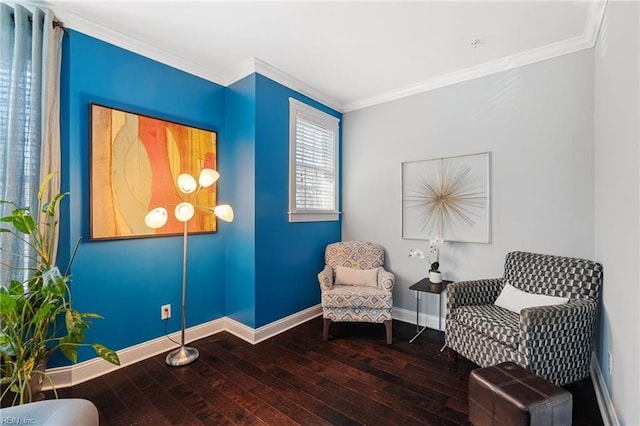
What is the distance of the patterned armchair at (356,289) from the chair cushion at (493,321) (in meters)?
0.69

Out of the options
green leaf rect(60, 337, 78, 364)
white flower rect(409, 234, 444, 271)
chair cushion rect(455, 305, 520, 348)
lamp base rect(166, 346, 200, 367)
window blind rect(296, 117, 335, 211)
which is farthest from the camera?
window blind rect(296, 117, 335, 211)

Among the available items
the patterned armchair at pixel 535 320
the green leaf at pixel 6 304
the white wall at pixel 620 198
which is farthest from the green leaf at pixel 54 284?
the white wall at pixel 620 198

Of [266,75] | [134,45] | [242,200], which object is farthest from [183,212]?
[266,75]

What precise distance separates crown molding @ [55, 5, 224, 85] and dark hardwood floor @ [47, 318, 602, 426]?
102 inches

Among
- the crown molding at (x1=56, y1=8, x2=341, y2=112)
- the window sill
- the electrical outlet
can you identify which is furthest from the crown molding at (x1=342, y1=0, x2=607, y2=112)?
the electrical outlet

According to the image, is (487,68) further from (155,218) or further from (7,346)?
(7,346)

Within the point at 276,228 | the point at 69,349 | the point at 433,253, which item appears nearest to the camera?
the point at 69,349

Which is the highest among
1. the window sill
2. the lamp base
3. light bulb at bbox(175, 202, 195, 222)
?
light bulb at bbox(175, 202, 195, 222)

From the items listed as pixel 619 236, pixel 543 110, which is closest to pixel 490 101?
pixel 543 110

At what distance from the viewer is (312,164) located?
3465 mm

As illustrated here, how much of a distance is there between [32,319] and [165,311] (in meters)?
1.09

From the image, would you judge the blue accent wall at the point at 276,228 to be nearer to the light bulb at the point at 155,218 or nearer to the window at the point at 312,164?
the window at the point at 312,164

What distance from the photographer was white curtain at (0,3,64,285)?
1.86 metres

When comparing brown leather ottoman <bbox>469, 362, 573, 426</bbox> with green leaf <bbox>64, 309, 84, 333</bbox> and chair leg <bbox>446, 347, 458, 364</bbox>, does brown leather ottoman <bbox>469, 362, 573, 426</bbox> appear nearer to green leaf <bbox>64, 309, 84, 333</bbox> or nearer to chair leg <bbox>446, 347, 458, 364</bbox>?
chair leg <bbox>446, 347, 458, 364</bbox>
